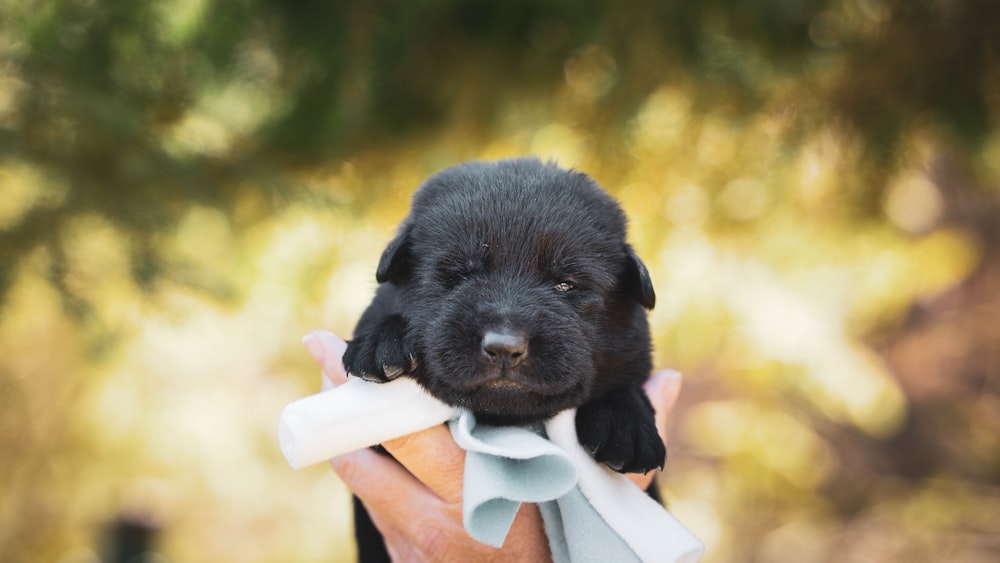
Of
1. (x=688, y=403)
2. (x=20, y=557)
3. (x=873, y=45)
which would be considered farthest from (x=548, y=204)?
(x=688, y=403)

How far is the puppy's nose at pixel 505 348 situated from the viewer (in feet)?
5.60

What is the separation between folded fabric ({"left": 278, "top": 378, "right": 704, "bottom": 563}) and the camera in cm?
181

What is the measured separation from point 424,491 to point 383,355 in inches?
23.4

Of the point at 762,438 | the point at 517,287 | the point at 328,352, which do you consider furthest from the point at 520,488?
the point at 762,438

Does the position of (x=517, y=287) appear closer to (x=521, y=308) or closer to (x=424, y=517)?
(x=521, y=308)

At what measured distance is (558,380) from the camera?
179 centimetres

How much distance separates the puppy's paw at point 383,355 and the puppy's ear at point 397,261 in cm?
12

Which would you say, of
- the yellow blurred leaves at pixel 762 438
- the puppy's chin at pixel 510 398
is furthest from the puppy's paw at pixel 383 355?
the yellow blurred leaves at pixel 762 438

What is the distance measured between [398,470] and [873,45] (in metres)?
2.66

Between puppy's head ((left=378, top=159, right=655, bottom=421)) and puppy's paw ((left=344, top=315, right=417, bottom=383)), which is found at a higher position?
puppy's head ((left=378, top=159, right=655, bottom=421))

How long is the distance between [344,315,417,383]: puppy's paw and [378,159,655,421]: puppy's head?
0.03 meters

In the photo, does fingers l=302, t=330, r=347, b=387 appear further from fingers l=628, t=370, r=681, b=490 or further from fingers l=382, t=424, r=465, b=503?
fingers l=628, t=370, r=681, b=490

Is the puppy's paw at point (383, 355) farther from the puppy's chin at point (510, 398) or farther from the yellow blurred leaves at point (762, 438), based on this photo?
the yellow blurred leaves at point (762, 438)

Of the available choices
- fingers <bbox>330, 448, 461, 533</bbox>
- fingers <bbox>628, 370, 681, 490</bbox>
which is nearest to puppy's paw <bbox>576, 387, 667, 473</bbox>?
fingers <bbox>628, 370, 681, 490</bbox>
